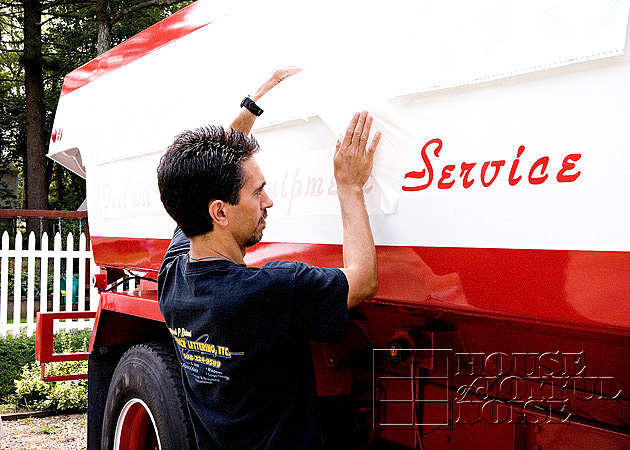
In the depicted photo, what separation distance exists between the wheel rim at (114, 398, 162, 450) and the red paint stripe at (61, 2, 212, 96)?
67.6 inches

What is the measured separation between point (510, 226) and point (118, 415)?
7.89 ft

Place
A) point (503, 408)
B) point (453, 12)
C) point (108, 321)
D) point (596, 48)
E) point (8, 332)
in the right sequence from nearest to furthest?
point (596, 48) < point (453, 12) < point (503, 408) < point (108, 321) < point (8, 332)

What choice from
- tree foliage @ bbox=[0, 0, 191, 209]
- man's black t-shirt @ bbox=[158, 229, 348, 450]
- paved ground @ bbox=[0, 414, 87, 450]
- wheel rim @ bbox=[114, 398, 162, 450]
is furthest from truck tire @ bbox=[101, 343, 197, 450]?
tree foliage @ bbox=[0, 0, 191, 209]

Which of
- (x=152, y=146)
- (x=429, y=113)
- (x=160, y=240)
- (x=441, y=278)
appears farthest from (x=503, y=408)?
(x=152, y=146)

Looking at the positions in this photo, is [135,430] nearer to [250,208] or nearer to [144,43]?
[250,208]

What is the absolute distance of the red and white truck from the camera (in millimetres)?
1542

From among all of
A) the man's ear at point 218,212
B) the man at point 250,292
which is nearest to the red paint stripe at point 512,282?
the man at point 250,292

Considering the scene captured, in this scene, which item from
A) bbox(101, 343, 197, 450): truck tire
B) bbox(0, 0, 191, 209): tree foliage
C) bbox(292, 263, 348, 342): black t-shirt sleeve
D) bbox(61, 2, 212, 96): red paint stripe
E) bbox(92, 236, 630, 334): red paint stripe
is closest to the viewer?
bbox(92, 236, 630, 334): red paint stripe

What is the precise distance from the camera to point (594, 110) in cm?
151

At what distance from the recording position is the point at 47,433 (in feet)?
21.5

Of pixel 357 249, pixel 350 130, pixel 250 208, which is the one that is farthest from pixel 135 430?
pixel 350 130

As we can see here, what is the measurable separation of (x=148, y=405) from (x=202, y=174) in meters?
1.45

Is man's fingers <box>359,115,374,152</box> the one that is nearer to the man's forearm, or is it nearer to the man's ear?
the man's forearm

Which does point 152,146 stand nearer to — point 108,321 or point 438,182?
point 108,321
